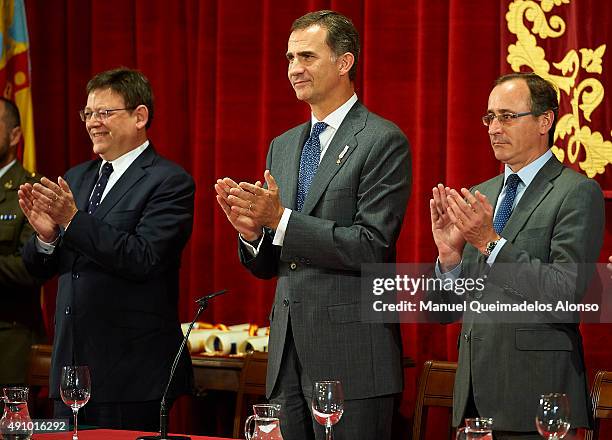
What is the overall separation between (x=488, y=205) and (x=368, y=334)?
51 cm

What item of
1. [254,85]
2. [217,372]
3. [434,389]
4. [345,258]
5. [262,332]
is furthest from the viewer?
[254,85]

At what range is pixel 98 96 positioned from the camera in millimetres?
3719

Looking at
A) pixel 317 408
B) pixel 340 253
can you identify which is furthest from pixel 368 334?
pixel 317 408

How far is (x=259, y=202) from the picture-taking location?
296cm

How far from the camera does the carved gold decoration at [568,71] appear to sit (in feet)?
13.7

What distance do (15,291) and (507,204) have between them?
2188 mm

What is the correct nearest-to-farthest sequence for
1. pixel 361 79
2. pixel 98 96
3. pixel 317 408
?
pixel 317 408 → pixel 98 96 → pixel 361 79

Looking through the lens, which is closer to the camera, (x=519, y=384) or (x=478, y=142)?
(x=519, y=384)

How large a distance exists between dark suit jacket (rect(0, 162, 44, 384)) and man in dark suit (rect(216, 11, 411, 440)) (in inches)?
56.0

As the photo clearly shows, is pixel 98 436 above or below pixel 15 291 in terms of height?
below

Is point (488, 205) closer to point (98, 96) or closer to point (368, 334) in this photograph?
point (368, 334)

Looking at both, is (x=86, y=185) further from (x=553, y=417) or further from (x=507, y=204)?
(x=553, y=417)

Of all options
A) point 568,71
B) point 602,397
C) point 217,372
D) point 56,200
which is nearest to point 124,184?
point 56,200

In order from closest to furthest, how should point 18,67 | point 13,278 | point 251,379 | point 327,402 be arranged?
point 327,402
point 251,379
point 13,278
point 18,67
